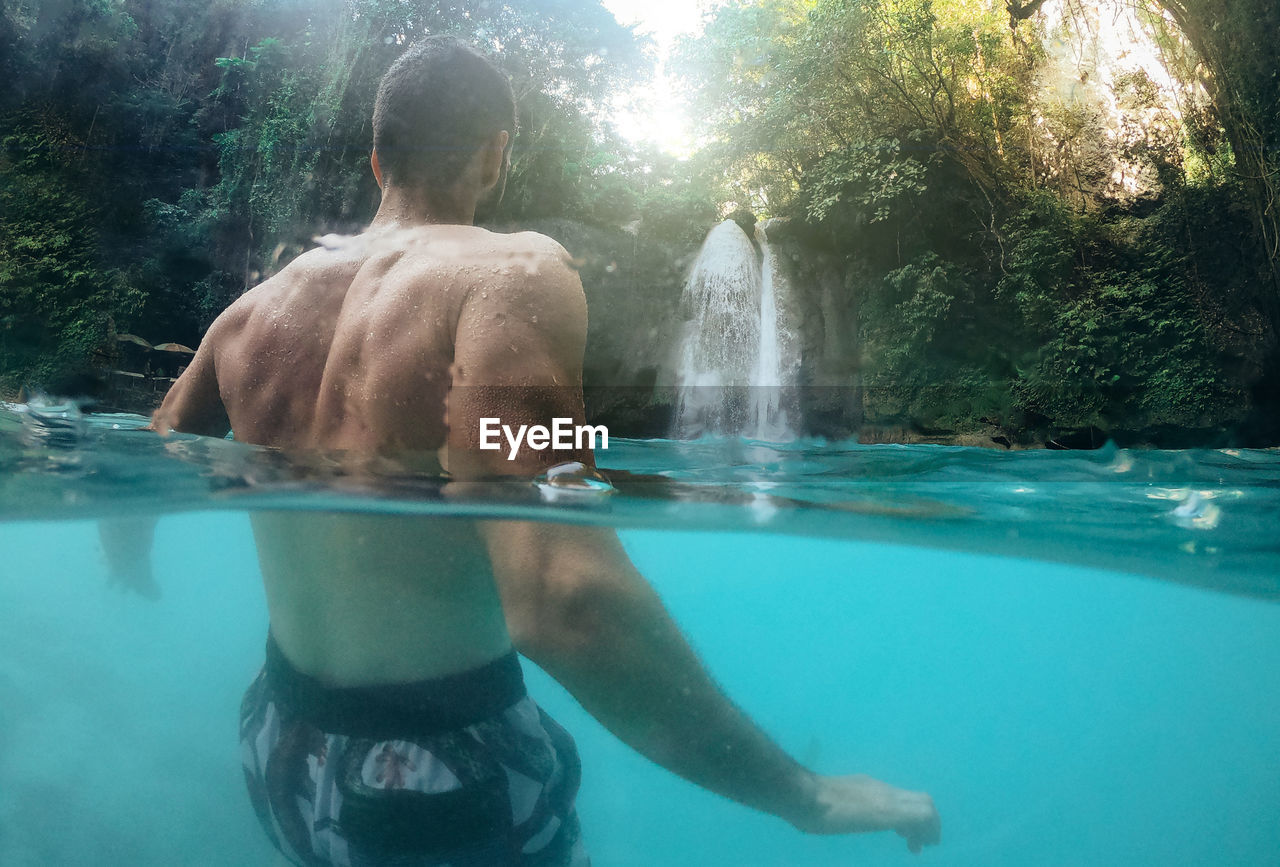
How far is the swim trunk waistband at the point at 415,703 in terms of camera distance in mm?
2023

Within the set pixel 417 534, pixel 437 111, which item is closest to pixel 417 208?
pixel 437 111

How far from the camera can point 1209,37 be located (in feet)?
40.0

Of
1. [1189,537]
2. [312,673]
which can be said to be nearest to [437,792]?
[312,673]

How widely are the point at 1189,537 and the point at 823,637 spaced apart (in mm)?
6077

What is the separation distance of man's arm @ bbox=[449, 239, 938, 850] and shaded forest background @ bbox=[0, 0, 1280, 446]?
36.4 feet

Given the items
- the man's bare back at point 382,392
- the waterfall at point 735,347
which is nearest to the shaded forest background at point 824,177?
the waterfall at point 735,347

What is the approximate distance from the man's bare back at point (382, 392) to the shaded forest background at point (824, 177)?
1074 cm

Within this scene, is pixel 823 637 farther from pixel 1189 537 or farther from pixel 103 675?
pixel 103 675

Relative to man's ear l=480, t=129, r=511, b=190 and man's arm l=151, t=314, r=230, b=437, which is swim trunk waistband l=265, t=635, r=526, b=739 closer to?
man's arm l=151, t=314, r=230, b=437

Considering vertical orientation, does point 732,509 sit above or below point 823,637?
above

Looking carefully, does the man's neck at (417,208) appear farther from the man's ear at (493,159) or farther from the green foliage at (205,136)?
the green foliage at (205,136)

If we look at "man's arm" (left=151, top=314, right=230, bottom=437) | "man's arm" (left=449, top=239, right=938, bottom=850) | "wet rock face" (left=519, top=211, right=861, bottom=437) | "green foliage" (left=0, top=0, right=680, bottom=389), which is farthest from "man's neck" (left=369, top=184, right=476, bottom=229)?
"wet rock face" (left=519, top=211, right=861, bottom=437)

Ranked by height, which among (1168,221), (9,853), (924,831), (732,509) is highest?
(1168,221)

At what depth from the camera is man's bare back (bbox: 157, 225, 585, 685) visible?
178cm
